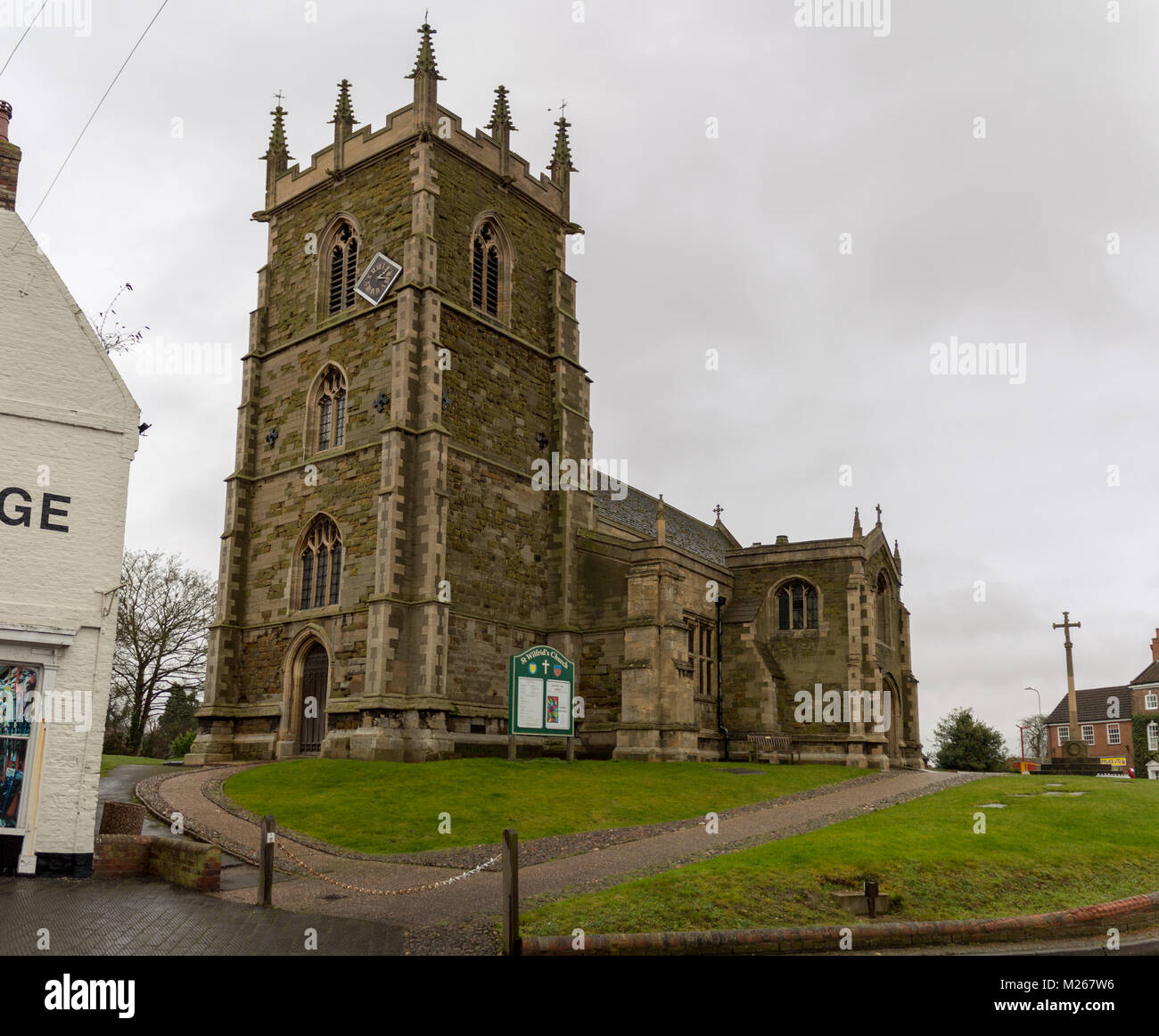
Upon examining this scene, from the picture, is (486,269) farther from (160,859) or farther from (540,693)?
(160,859)

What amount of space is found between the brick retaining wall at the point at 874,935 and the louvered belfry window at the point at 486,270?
2589 cm

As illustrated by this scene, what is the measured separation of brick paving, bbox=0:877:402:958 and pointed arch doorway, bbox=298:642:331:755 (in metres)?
17.4

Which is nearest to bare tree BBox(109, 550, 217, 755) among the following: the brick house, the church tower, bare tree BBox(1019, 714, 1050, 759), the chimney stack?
the church tower

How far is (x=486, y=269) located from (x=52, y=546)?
73.4ft

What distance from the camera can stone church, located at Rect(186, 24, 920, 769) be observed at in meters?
28.8

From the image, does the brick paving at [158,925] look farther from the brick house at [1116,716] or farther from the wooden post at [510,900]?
the brick house at [1116,716]

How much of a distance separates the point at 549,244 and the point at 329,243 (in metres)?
8.07

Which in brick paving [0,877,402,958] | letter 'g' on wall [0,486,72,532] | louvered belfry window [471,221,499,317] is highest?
louvered belfry window [471,221,499,317]

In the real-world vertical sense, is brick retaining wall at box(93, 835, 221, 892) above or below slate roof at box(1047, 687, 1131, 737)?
below

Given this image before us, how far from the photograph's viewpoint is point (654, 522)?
46156 millimetres

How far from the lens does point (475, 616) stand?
99.3ft

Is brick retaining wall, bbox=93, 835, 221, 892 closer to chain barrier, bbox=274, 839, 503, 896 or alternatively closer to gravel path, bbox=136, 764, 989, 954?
gravel path, bbox=136, 764, 989, 954
